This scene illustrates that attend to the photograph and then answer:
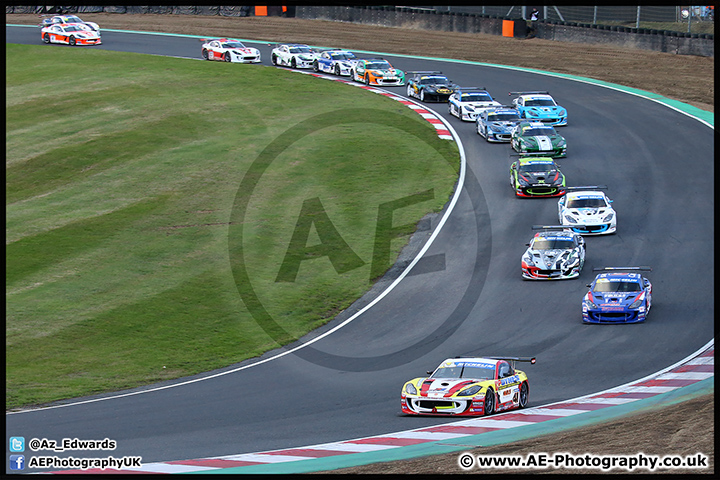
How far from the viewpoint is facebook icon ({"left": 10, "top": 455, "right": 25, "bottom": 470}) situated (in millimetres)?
15850

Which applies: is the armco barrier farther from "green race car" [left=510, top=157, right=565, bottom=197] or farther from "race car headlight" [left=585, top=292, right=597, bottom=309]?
"race car headlight" [left=585, top=292, right=597, bottom=309]

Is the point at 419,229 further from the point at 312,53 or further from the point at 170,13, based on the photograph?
the point at 170,13

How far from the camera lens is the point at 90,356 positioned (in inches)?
1000

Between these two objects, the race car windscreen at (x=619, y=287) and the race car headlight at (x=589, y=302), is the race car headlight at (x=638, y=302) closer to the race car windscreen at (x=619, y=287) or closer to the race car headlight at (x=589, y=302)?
the race car windscreen at (x=619, y=287)

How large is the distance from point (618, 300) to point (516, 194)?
12627 mm

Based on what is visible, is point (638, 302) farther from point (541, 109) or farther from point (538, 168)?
point (541, 109)

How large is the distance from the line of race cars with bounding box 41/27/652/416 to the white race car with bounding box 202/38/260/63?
0.21ft

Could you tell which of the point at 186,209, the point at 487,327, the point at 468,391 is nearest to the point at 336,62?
the point at 186,209

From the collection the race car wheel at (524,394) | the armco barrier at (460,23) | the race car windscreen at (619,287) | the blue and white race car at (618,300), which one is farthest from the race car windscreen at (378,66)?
the race car wheel at (524,394)

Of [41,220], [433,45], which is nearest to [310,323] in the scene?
[41,220]

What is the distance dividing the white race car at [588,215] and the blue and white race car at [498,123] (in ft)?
35.7

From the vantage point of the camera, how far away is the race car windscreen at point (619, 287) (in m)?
26.8

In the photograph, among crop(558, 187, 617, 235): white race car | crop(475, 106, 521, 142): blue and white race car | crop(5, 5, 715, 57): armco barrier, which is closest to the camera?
crop(558, 187, 617, 235): white race car

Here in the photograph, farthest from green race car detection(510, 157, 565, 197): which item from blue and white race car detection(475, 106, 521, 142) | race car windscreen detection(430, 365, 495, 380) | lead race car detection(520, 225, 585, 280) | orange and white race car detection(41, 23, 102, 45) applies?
orange and white race car detection(41, 23, 102, 45)
